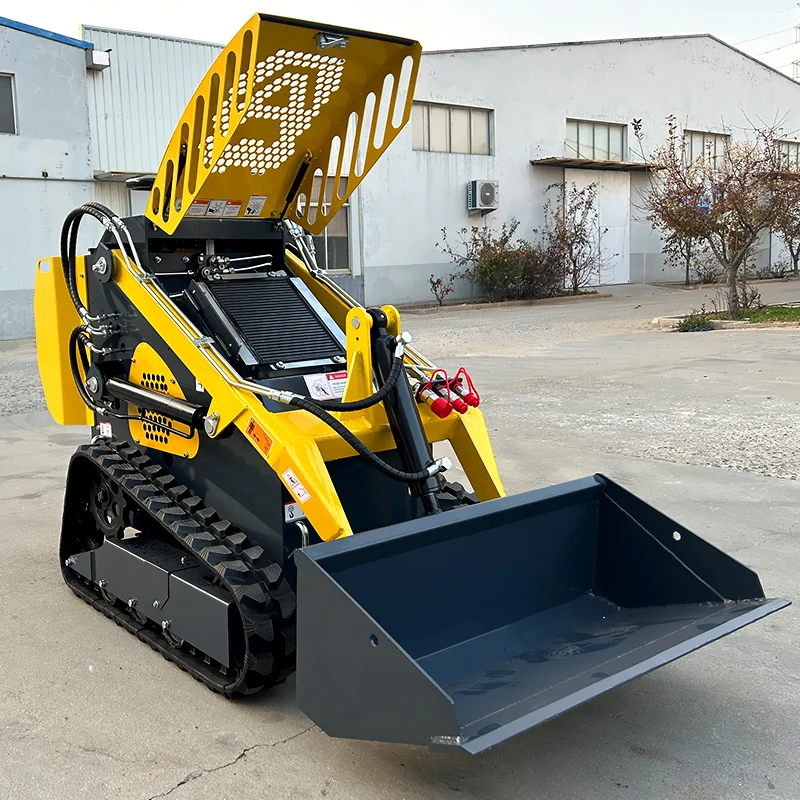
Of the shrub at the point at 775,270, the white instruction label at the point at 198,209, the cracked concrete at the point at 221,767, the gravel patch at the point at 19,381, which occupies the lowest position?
the cracked concrete at the point at 221,767

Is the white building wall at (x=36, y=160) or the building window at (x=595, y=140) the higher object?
the building window at (x=595, y=140)

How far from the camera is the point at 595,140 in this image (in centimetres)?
2606

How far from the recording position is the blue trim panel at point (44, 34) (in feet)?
49.3

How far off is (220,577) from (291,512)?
326 millimetres

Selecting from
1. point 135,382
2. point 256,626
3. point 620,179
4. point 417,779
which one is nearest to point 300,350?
point 135,382

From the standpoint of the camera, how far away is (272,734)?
118 inches

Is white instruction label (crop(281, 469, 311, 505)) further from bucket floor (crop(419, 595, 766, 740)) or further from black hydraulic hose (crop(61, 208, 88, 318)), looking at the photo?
black hydraulic hose (crop(61, 208, 88, 318))

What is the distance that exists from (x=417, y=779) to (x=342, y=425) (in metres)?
1.13

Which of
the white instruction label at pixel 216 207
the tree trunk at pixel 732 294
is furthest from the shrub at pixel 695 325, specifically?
the white instruction label at pixel 216 207

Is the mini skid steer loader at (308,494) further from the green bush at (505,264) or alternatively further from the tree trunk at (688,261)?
the tree trunk at (688,261)

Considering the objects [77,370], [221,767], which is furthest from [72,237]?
[221,767]

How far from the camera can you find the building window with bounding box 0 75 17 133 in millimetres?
15352

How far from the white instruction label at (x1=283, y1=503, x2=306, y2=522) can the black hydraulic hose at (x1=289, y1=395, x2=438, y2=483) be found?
1.06 feet

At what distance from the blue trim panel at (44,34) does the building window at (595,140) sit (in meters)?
13.6
